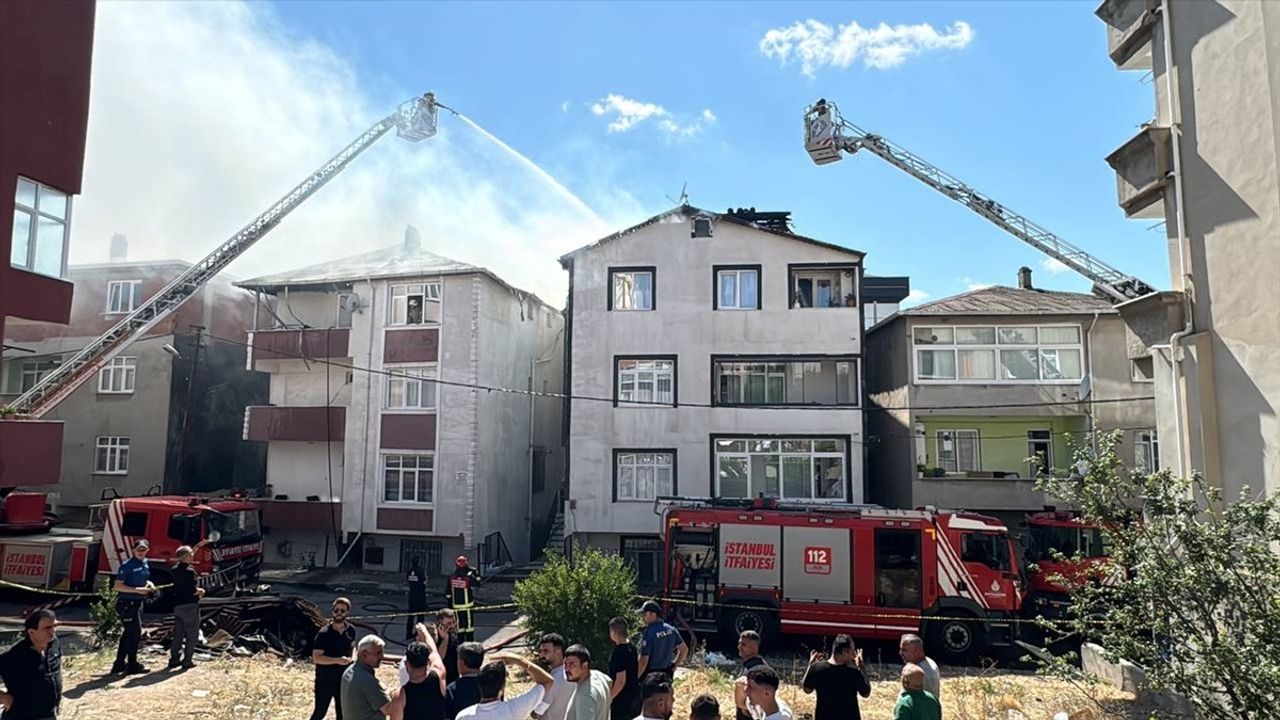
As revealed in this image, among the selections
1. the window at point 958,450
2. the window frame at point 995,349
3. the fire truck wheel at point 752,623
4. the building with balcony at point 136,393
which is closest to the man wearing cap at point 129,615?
the fire truck wheel at point 752,623

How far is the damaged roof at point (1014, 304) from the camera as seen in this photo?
71.8 ft

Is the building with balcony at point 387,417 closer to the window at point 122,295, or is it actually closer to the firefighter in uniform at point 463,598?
the window at point 122,295

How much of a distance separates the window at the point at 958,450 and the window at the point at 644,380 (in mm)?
8348

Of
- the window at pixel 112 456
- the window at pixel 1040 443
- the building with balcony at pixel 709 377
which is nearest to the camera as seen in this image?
the building with balcony at pixel 709 377

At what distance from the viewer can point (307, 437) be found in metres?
23.9

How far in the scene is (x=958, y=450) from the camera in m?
22.9

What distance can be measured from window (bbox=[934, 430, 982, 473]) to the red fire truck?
19.2m

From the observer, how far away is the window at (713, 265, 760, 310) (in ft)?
75.3

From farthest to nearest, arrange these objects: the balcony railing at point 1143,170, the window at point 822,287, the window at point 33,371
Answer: the window at point 33,371
the window at point 822,287
the balcony railing at point 1143,170

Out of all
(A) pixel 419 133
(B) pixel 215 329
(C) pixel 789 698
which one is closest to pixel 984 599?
A: (C) pixel 789 698

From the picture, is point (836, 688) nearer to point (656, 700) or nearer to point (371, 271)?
point (656, 700)

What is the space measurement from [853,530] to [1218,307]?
7174mm

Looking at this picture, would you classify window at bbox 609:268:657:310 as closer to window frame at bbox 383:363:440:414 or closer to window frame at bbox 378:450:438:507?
window frame at bbox 383:363:440:414

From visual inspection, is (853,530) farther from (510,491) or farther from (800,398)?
(510,491)
